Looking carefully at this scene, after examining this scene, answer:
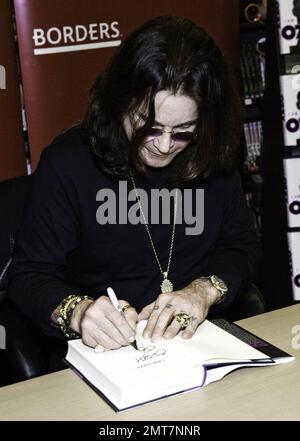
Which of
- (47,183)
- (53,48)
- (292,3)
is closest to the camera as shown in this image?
(47,183)

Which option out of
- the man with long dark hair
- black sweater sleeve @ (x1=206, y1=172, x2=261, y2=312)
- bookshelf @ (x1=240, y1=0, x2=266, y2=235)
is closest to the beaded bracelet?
the man with long dark hair

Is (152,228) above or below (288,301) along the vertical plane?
above

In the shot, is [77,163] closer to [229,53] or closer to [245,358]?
[245,358]

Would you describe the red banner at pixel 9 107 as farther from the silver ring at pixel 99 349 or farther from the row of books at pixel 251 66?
the silver ring at pixel 99 349

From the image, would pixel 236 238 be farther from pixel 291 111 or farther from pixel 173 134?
pixel 291 111

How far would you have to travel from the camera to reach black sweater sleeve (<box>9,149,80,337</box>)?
6.23 ft

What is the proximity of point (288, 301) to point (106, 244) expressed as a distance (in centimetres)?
173

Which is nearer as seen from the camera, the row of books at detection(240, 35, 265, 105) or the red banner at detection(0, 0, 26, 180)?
the red banner at detection(0, 0, 26, 180)

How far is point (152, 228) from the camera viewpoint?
206 cm

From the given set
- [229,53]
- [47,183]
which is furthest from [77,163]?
[229,53]

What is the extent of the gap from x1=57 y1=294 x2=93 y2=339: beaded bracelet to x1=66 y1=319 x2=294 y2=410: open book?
8 centimetres

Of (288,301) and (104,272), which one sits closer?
(104,272)
